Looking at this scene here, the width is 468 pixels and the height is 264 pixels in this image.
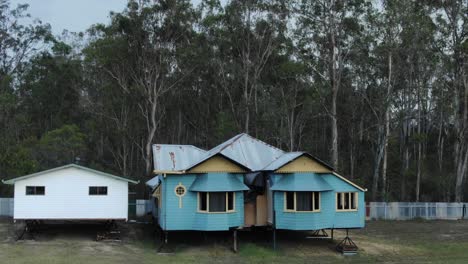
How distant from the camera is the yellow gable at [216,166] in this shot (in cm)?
2702

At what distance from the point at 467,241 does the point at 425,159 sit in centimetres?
3305

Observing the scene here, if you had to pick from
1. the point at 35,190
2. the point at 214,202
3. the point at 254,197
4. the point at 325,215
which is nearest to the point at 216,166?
the point at 214,202

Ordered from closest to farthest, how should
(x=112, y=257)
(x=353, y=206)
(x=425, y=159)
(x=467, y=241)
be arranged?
(x=112, y=257), (x=353, y=206), (x=467, y=241), (x=425, y=159)

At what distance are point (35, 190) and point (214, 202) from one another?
10.1 m

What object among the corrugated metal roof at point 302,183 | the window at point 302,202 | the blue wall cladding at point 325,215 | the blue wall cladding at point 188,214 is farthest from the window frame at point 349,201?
Result: the blue wall cladding at point 188,214

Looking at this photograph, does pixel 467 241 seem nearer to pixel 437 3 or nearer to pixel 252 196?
pixel 252 196

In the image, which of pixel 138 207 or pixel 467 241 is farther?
pixel 138 207

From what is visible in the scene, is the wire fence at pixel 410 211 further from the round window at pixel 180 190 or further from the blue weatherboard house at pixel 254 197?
the round window at pixel 180 190

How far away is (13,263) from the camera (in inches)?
871

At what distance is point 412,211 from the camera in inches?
1587

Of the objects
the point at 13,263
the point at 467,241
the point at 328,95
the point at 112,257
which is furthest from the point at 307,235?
the point at 328,95

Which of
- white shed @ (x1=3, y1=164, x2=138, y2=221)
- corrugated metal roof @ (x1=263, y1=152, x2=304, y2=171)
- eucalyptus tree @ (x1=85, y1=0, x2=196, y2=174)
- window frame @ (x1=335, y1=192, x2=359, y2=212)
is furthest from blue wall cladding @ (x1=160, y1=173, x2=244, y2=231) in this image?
eucalyptus tree @ (x1=85, y1=0, x2=196, y2=174)

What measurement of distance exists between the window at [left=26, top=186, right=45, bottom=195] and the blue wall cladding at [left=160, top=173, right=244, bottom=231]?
7.04m

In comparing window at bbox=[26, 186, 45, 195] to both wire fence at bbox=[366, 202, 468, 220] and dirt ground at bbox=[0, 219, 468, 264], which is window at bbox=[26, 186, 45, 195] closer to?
dirt ground at bbox=[0, 219, 468, 264]
